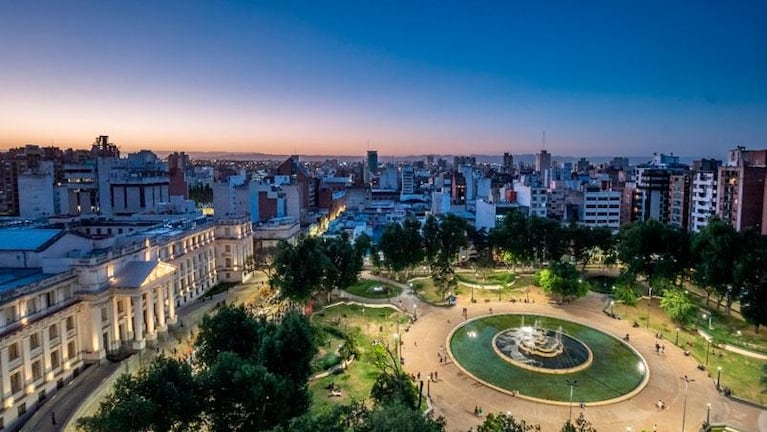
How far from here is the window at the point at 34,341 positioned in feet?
104

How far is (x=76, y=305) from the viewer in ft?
119

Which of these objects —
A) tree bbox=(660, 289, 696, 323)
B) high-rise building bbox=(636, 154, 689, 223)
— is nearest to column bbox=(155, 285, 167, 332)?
tree bbox=(660, 289, 696, 323)

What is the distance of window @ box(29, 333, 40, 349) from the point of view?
31656 millimetres

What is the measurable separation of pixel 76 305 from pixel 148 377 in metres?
15.8

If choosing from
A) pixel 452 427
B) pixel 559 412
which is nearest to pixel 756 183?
pixel 559 412

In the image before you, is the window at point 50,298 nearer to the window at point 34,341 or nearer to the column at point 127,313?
the window at point 34,341

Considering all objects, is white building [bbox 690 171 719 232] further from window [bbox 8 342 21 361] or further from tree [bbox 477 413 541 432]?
window [bbox 8 342 21 361]

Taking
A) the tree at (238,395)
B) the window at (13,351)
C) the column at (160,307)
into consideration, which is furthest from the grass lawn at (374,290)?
the window at (13,351)

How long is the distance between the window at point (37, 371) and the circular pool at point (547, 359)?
30.5m

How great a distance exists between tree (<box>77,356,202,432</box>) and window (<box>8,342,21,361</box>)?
30.3 ft

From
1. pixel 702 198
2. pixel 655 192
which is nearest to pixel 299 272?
pixel 702 198

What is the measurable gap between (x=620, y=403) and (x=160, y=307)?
1529 inches

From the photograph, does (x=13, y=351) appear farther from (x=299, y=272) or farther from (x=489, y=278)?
(x=489, y=278)

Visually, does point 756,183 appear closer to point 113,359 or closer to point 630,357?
point 630,357
